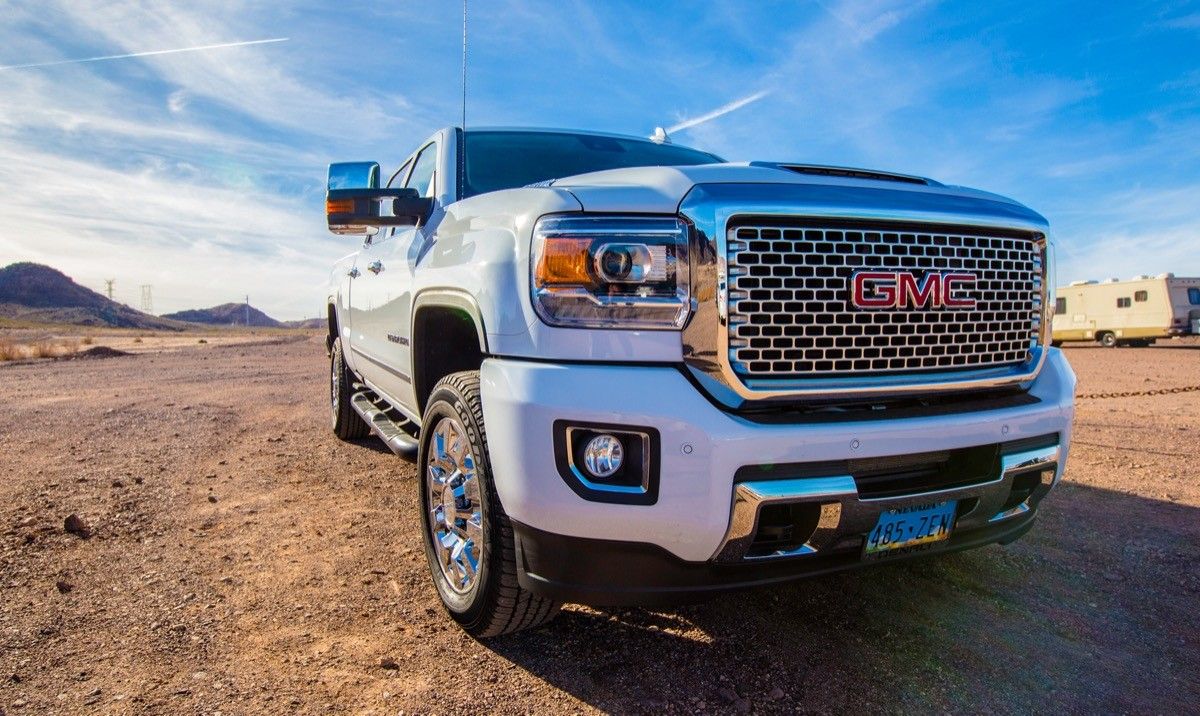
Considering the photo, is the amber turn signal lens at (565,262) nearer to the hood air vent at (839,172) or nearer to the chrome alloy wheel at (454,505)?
the chrome alloy wheel at (454,505)

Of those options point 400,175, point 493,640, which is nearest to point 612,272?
point 493,640

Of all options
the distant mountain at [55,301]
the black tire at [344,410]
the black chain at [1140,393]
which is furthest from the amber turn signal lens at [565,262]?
the distant mountain at [55,301]

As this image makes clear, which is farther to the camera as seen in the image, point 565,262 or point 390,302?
point 390,302

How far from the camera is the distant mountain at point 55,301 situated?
130125 mm

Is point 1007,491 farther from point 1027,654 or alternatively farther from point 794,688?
point 794,688

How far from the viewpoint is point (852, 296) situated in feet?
7.26

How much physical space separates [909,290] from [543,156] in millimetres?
2166

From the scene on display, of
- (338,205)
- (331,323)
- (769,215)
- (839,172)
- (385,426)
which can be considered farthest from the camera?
(331,323)

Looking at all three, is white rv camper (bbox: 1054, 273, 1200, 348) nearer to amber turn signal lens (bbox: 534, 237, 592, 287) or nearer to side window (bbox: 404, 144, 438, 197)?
side window (bbox: 404, 144, 438, 197)

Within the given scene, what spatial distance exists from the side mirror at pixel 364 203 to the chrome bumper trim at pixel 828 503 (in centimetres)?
207

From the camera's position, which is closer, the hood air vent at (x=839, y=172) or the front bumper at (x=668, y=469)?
the front bumper at (x=668, y=469)

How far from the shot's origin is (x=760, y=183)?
7.34 ft

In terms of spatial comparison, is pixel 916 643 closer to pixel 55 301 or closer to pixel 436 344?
pixel 436 344

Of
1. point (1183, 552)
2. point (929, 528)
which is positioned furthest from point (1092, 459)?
point (929, 528)
